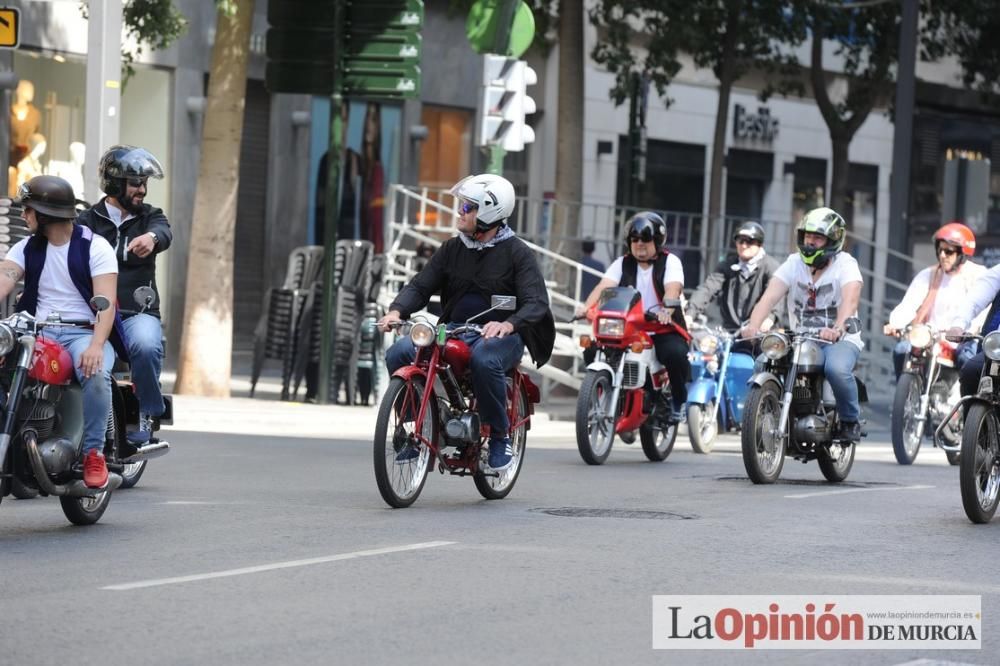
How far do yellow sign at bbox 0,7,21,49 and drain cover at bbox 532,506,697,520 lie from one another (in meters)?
7.23

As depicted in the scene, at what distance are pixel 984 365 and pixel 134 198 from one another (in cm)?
477

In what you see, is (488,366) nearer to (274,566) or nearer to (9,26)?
(274,566)

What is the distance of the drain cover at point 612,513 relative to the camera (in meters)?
11.0

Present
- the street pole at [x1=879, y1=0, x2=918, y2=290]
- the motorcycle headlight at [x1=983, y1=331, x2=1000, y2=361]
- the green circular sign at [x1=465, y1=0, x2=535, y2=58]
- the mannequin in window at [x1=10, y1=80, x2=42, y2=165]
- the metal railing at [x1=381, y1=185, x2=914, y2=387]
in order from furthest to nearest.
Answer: the street pole at [x1=879, y1=0, x2=918, y2=290] → the mannequin in window at [x1=10, y1=80, x2=42, y2=165] → the metal railing at [x1=381, y1=185, x2=914, y2=387] → the green circular sign at [x1=465, y1=0, x2=535, y2=58] → the motorcycle headlight at [x1=983, y1=331, x2=1000, y2=361]

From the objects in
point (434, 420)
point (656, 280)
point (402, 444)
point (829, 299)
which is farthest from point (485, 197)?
point (656, 280)

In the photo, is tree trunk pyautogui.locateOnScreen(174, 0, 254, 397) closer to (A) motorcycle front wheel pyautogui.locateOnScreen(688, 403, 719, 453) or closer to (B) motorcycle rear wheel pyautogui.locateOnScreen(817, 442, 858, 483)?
(A) motorcycle front wheel pyautogui.locateOnScreen(688, 403, 719, 453)

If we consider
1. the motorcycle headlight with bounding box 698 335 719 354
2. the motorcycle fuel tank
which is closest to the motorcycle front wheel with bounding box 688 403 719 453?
the motorcycle headlight with bounding box 698 335 719 354

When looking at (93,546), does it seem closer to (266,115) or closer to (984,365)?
(984,365)

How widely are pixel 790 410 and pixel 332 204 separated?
7791mm

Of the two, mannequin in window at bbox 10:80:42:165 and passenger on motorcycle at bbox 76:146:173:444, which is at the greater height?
mannequin in window at bbox 10:80:42:165

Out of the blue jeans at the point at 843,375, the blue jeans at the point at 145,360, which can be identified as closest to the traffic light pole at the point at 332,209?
the blue jeans at the point at 843,375

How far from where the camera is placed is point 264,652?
678cm

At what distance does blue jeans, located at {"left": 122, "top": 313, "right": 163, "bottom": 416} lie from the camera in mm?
11344

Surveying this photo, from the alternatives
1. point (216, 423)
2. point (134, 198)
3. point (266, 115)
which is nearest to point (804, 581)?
point (134, 198)
